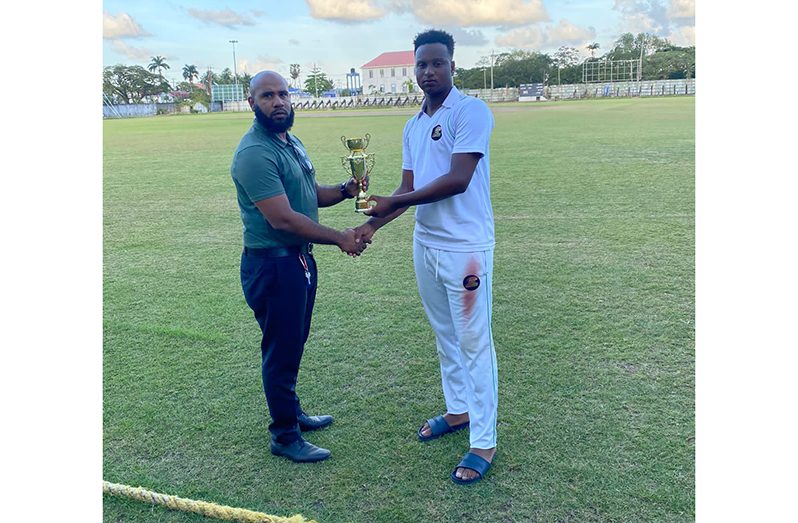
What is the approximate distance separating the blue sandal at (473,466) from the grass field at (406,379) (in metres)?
0.06

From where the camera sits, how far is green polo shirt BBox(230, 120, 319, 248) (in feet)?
10.4

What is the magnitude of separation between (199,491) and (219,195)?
10103 millimetres

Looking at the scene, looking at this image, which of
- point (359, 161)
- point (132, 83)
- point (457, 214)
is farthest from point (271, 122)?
point (132, 83)

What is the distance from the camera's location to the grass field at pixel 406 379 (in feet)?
10.5

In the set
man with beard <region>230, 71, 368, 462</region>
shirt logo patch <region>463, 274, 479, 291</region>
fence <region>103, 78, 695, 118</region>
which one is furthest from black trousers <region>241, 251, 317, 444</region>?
fence <region>103, 78, 695, 118</region>

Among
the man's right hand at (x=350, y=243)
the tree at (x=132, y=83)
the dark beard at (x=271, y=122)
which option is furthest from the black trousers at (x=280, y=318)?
the tree at (x=132, y=83)

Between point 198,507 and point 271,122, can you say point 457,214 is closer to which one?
point 271,122

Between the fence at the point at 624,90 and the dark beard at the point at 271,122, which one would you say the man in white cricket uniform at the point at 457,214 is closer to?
the dark beard at the point at 271,122

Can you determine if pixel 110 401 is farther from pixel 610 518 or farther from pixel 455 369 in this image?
pixel 610 518

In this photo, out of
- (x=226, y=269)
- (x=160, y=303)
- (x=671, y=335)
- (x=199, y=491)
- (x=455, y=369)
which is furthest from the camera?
(x=226, y=269)

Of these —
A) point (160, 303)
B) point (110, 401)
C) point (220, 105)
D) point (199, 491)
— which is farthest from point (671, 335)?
point (220, 105)

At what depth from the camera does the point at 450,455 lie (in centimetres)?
356

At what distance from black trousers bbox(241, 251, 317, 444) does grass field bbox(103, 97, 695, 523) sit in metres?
0.30

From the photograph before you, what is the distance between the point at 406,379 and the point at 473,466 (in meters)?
1.26
